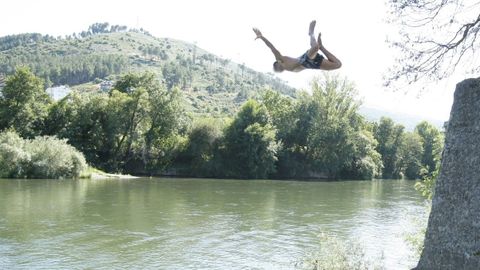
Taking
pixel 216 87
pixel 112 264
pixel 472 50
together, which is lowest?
pixel 112 264

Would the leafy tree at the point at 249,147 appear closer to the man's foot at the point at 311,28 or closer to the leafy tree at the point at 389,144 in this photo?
the leafy tree at the point at 389,144

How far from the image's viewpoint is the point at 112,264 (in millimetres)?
16766

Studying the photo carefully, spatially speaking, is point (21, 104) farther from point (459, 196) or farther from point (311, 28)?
point (459, 196)

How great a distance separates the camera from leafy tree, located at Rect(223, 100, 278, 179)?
61.0 meters

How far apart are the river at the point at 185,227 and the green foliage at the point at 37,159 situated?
7.11 m

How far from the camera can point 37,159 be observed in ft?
153

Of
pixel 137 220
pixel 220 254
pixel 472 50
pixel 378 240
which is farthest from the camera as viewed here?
pixel 137 220

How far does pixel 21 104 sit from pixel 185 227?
38.7m

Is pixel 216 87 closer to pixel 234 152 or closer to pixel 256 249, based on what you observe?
pixel 234 152

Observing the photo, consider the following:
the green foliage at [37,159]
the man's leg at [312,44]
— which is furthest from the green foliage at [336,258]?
the green foliage at [37,159]

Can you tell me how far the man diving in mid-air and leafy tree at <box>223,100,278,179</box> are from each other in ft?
179

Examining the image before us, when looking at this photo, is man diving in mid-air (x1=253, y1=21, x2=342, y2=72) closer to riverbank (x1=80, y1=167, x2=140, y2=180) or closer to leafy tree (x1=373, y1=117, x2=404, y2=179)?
riverbank (x1=80, y1=167, x2=140, y2=180)

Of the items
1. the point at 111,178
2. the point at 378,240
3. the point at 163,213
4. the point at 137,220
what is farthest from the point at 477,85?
the point at 111,178

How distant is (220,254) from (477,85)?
49.0ft
